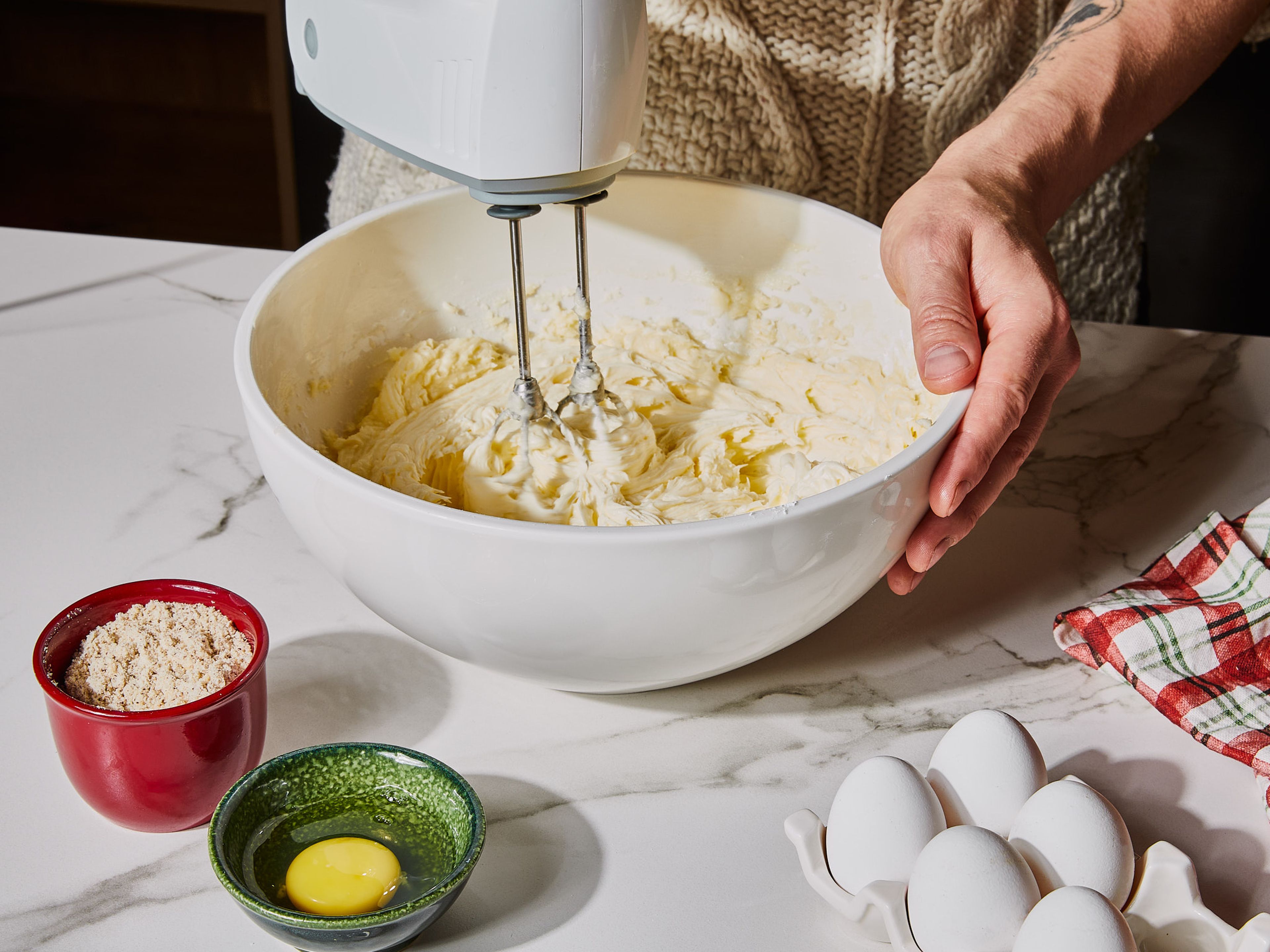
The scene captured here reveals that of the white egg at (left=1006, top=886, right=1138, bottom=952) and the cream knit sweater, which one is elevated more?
the cream knit sweater

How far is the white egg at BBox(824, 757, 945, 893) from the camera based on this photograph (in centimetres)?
61

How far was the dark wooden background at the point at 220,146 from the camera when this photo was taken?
205 cm

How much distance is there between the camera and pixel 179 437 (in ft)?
3.49

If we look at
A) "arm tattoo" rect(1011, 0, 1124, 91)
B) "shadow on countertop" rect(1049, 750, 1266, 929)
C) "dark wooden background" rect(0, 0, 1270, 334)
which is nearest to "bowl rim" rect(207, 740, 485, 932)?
"shadow on countertop" rect(1049, 750, 1266, 929)

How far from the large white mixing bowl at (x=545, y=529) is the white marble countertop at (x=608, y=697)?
0.23 ft

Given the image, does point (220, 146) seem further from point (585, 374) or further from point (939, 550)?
point (939, 550)

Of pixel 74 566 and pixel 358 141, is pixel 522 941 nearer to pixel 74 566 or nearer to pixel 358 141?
pixel 74 566

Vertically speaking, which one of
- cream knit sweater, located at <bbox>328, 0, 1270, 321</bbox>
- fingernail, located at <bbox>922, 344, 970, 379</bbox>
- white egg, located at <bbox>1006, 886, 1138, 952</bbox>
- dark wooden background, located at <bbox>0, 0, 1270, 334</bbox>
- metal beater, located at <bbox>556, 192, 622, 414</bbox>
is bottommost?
dark wooden background, located at <bbox>0, 0, 1270, 334</bbox>

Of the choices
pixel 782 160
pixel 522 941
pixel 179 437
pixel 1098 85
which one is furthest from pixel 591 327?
pixel 522 941

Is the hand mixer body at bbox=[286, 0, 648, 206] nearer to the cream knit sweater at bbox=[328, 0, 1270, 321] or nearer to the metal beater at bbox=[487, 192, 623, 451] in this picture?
the metal beater at bbox=[487, 192, 623, 451]

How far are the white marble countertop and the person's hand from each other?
108 millimetres

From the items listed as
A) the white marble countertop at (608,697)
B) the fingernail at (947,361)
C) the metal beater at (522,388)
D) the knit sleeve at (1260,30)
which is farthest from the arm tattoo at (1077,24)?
the metal beater at (522,388)

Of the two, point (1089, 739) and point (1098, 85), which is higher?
point (1098, 85)

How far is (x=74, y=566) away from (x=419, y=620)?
366mm
